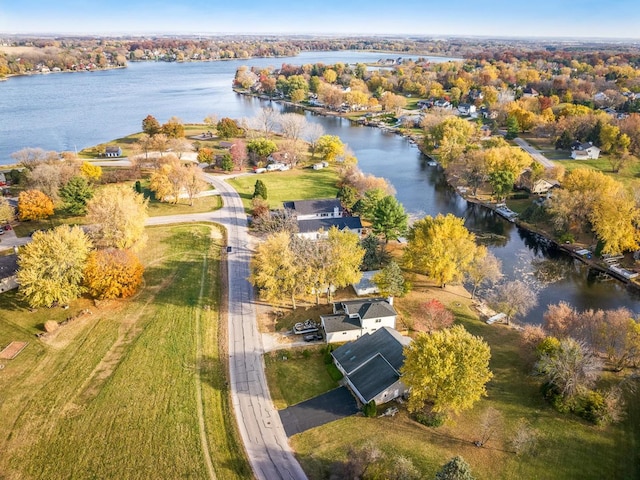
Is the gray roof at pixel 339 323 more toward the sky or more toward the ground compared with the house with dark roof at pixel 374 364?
more toward the sky

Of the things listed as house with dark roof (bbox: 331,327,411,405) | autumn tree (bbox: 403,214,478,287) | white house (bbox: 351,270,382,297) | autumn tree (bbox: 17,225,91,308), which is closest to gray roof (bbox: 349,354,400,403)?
house with dark roof (bbox: 331,327,411,405)

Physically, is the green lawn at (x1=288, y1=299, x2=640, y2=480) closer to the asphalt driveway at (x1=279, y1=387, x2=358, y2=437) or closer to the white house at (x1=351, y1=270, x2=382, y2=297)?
the asphalt driveway at (x1=279, y1=387, x2=358, y2=437)

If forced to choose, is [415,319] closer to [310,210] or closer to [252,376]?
[252,376]

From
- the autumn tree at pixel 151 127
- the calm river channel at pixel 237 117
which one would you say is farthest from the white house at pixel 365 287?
the autumn tree at pixel 151 127

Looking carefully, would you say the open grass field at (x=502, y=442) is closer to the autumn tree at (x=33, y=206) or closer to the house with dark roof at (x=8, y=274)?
the house with dark roof at (x=8, y=274)

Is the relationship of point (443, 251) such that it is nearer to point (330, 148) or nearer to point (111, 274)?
point (111, 274)

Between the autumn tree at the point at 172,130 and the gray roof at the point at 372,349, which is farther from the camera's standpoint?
the autumn tree at the point at 172,130

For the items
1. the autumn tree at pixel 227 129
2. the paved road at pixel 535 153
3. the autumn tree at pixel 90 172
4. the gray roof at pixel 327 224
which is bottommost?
the gray roof at pixel 327 224

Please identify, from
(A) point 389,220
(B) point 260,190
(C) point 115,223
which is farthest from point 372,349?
(B) point 260,190
